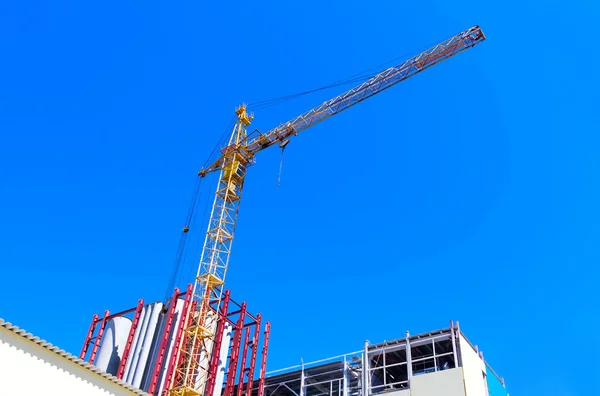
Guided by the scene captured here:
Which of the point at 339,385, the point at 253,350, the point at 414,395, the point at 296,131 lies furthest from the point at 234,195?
the point at 414,395

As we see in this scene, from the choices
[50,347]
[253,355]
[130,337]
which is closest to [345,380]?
[253,355]

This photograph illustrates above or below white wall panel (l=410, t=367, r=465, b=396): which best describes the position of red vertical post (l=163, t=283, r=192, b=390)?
above

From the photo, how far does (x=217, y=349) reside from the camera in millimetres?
53438

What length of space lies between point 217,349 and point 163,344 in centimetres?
497

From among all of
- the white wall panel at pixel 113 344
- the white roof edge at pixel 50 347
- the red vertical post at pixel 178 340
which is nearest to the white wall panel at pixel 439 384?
the red vertical post at pixel 178 340

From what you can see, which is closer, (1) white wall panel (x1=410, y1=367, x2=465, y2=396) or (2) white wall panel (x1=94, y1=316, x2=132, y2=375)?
(1) white wall panel (x1=410, y1=367, x2=465, y2=396)

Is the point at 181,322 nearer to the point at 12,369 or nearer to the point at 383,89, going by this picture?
the point at 12,369

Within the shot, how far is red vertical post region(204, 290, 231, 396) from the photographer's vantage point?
168 feet

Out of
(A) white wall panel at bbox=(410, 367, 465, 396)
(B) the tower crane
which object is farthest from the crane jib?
(A) white wall panel at bbox=(410, 367, 465, 396)

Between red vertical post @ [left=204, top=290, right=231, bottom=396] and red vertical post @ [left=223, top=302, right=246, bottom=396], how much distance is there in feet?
4.96

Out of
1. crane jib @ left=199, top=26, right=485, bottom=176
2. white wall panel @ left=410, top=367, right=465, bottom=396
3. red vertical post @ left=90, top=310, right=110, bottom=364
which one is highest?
crane jib @ left=199, top=26, right=485, bottom=176

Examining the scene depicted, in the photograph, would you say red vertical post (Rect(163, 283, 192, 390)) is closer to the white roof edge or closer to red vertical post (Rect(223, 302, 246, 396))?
red vertical post (Rect(223, 302, 246, 396))

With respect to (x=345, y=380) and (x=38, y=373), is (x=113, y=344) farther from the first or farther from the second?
(x=38, y=373)

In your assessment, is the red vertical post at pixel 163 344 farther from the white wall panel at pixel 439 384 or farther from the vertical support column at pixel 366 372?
the white wall panel at pixel 439 384
